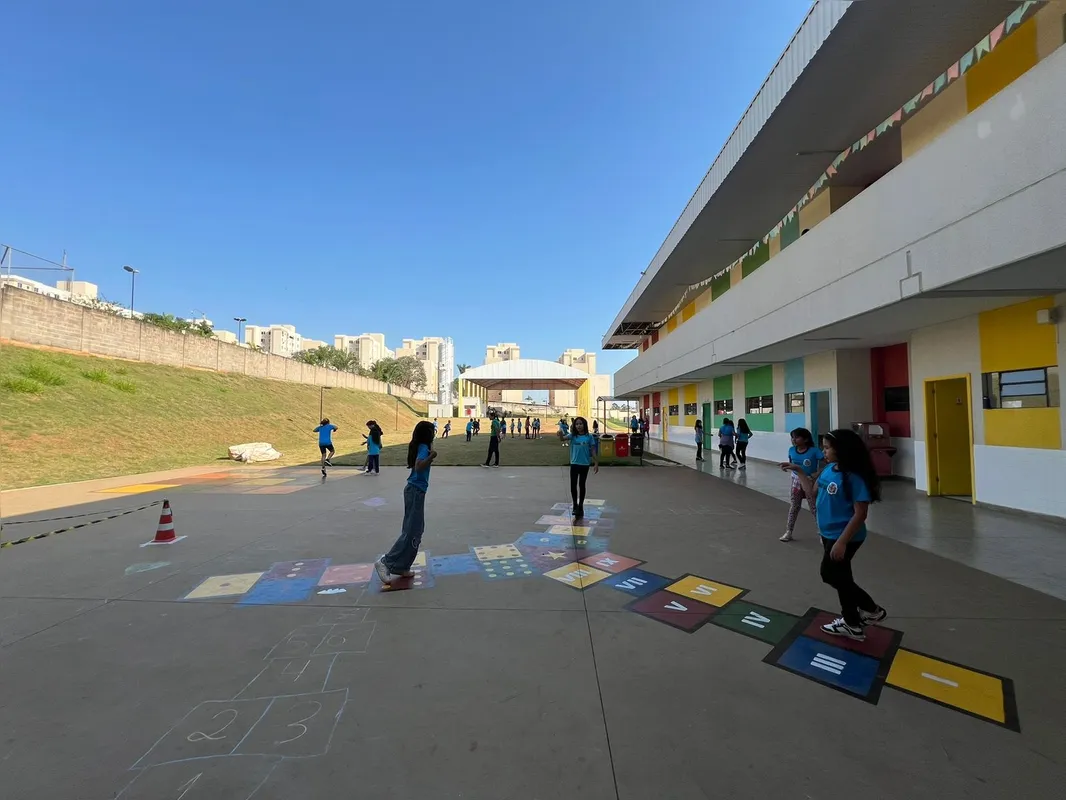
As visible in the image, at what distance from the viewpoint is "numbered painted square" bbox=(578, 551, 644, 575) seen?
518cm

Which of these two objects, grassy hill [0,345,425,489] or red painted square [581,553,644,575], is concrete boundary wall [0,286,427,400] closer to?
grassy hill [0,345,425,489]

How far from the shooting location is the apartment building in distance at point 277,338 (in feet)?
400

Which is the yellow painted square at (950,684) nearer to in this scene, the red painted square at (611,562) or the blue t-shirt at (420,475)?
the red painted square at (611,562)

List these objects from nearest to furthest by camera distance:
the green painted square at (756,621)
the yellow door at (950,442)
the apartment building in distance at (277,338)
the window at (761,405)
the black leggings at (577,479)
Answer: the green painted square at (756,621)
the black leggings at (577,479)
the yellow door at (950,442)
the window at (761,405)
the apartment building in distance at (277,338)

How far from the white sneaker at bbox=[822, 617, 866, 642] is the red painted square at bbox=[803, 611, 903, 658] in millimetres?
26

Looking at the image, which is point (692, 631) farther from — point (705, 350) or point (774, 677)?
point (705, 350)

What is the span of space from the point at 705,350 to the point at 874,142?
7.59 meters

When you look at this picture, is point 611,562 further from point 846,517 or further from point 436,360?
point 436,360

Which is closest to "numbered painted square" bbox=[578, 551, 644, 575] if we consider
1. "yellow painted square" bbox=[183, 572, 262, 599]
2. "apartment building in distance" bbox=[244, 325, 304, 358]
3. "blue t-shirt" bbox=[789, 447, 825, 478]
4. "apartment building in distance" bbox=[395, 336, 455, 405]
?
"blue t-shirt" bbox=[789, 447, 825, 478]

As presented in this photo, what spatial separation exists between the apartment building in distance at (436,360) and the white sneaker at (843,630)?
6503cm

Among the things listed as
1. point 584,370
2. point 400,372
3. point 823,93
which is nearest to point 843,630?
point 823,93

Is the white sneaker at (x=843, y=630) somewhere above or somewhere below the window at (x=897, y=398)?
below

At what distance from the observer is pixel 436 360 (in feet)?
456

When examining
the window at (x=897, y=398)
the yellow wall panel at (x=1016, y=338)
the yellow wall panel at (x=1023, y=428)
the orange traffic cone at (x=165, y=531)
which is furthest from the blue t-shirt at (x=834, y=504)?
the window at (x=897, y=398)
